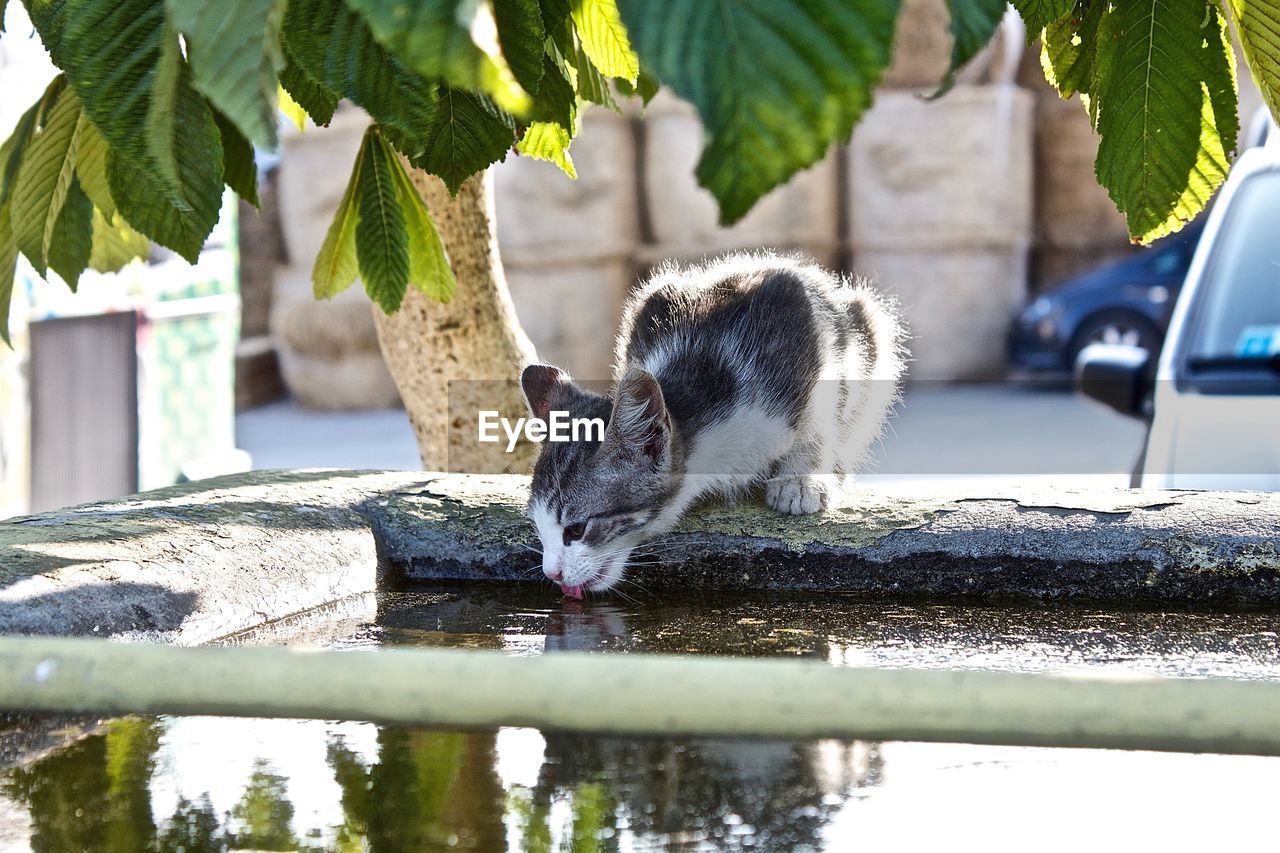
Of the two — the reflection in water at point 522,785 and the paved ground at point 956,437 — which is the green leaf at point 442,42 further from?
the paved ground at point 956,437

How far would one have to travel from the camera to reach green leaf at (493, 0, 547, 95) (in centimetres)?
71

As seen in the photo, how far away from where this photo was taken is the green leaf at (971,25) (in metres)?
0.57

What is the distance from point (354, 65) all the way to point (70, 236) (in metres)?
0.51

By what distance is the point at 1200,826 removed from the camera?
96 centimetres

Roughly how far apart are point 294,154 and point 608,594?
23.6 feet

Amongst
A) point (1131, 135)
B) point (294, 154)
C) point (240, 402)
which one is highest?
point (294, 154)

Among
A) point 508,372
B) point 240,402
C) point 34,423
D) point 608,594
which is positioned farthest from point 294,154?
point 608,594

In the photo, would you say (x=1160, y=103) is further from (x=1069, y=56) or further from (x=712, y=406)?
(x=712, y=406)

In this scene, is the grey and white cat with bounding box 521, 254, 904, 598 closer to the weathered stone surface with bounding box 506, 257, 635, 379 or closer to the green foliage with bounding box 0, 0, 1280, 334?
the green foliage with bounding box 0, 0, 1280, 334

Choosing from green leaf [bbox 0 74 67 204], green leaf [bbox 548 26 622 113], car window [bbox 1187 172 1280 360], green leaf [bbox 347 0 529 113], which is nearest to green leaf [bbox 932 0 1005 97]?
green leaf [bbox 347 0 529 113]

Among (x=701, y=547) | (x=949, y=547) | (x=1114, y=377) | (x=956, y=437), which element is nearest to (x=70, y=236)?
(x=701, y=547)

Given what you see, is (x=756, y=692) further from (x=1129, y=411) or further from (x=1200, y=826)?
(x=1129, y=411)

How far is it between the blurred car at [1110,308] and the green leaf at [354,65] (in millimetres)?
7431
